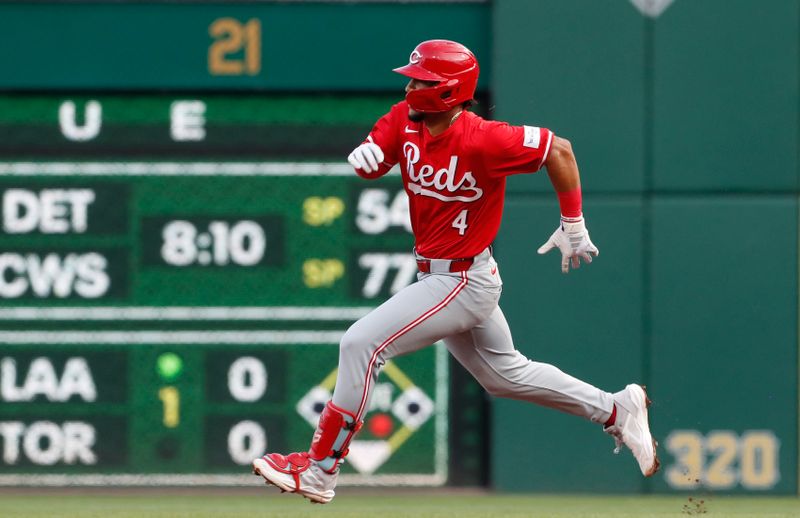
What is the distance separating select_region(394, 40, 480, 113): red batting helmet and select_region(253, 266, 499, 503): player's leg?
693 millimetres

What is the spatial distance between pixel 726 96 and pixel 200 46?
2795 mm

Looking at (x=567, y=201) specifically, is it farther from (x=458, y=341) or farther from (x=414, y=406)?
(x=414, y=406)

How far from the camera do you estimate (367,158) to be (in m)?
5.96

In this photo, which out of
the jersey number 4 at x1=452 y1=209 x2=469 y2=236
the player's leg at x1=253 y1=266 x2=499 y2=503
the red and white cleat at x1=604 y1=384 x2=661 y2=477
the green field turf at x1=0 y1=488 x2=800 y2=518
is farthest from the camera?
the green field turf at x1=0 y1=488 x2=800 y2=518

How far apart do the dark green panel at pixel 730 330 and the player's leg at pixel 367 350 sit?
220 centimetres

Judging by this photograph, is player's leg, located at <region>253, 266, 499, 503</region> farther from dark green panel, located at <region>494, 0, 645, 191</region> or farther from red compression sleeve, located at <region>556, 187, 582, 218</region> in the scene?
dark green panel, located at <region>494, 0, 645, 191</region>

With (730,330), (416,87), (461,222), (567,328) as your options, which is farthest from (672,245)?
(416,87)

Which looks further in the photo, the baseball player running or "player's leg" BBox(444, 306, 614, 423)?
"player's leg" BBox(444, 306, 614, 423)

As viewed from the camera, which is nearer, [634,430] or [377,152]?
[377,152]

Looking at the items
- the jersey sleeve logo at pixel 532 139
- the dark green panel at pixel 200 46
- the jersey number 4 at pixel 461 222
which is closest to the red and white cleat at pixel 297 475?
the jersey number 4 at pixel 461 222

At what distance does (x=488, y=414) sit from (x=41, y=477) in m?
2.41

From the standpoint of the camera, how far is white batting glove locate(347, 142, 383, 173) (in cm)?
595

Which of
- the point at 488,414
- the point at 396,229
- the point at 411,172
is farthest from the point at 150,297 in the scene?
the point at 411,172

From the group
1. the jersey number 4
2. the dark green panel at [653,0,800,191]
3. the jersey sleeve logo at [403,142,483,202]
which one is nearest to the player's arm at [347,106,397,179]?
the jersey sleeve logo at [403,142,483,202]
